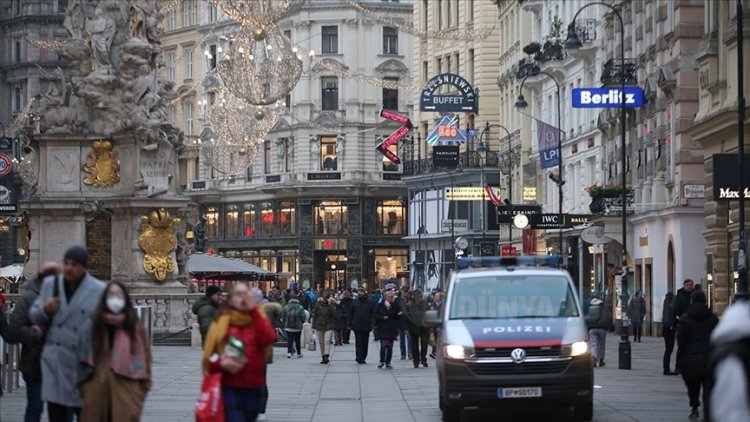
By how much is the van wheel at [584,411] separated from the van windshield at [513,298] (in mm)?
1152

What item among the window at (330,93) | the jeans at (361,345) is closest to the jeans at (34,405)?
the jeans at (361,345)

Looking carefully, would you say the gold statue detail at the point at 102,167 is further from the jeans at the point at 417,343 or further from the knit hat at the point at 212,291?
the knit hat at the point at 212,291

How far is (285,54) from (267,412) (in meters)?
23.8

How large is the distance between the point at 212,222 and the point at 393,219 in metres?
13.1

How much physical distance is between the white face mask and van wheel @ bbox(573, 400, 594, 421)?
8.83 meters

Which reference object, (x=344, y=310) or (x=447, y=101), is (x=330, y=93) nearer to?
(x=447, y=101)

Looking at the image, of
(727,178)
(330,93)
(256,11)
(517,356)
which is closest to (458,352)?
(517,356)

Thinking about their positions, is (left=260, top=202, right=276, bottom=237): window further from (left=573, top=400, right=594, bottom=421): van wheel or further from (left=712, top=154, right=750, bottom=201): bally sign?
(left=573, top=400, right=594, bottom=421): van wheel

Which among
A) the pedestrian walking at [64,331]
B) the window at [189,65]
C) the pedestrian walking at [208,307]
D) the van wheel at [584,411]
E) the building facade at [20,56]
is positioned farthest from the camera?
the building facade at [20,56]

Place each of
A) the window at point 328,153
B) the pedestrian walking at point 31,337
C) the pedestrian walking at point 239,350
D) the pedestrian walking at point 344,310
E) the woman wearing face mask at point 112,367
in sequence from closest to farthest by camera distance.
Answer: the woman wearing face mask at point 112,367, the pedestrian walking at point 239,350, the pedestrian walking at point 31,337, the pedestrian walking at point 344,310, the window at point 328,153

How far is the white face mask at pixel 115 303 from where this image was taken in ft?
46.2

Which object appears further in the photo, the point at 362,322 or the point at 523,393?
the point at 362,322

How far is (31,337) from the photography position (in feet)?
50.9

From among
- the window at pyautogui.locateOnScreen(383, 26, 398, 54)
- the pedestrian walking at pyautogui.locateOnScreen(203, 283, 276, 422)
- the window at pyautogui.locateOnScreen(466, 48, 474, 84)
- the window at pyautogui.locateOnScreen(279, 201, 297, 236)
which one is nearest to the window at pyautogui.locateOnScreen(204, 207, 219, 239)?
the window at pyautogui.locateOnScreen(279, 201, 297, 236)
